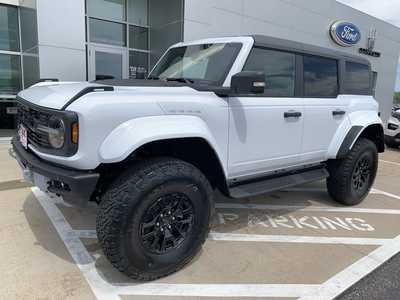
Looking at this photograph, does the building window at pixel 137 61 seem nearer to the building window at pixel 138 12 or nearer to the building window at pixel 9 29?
the building window at pixel 138 12

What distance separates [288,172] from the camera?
12.7ft

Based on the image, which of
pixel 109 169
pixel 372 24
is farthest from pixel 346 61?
pixel 372 24

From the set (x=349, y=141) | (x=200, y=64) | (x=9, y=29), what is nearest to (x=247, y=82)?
(x=200, y=64)

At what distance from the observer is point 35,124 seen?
2678 millimetres

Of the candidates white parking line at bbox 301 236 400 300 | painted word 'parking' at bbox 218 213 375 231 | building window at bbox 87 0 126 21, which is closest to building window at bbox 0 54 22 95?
building window at bbox 87 0 126 21

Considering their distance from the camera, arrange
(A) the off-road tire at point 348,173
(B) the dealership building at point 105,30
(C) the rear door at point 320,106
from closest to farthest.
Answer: (C) the rear door at point 320,106 < (A) the off-road tire at point 348,173 < (B) the dealership building at point 105,30

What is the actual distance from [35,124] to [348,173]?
11.9 feet

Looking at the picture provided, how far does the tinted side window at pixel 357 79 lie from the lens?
174 inches

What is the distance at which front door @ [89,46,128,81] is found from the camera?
33.4 feet

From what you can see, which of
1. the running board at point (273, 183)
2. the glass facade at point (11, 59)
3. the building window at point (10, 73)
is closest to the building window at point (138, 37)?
the glass facade at point (11, 59)

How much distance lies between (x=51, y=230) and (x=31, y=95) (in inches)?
54.2

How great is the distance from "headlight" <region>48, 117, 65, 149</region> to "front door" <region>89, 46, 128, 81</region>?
805 cm

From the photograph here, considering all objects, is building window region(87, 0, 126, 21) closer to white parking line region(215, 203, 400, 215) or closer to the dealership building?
the dealership building

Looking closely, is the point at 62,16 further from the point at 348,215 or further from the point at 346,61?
the point at 348,215
